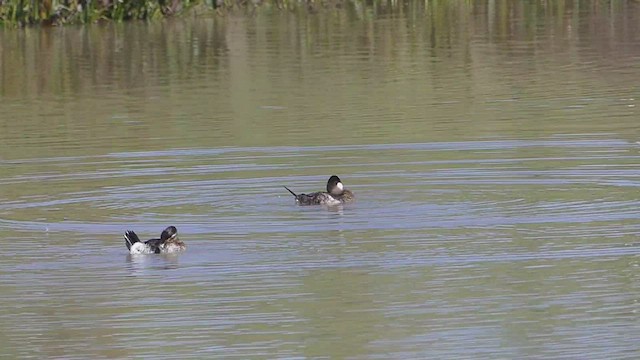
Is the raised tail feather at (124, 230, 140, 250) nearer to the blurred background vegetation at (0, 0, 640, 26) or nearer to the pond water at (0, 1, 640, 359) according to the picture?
the pond water at (0, 1, 640, 359)

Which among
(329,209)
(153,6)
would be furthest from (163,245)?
(153,6)

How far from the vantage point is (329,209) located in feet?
44.1

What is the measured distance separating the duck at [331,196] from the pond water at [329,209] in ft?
0.28

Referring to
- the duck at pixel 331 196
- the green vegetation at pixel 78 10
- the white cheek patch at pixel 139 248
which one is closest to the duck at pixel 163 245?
the white cheek patch at pixel 139 248

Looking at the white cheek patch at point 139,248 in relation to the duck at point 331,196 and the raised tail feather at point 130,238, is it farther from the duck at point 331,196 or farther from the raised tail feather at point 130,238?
the duck at point 331,196

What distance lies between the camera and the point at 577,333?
9047mm

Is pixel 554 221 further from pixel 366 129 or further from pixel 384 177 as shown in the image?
pixel 366 129

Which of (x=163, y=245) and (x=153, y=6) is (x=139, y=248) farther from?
(x=153, y=6)

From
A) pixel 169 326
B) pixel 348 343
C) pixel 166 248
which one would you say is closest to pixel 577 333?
pixel 348 343

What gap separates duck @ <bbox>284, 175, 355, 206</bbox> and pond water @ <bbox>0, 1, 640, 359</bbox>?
9 centimetres

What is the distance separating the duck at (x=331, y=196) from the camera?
1352 centimetres

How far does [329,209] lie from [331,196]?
145 mm

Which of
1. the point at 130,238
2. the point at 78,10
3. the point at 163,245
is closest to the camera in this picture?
the point at 163,245

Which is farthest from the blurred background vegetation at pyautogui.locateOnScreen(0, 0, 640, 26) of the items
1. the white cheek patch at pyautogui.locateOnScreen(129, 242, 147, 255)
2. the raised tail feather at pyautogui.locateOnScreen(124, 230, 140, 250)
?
the white cheek patch at pyautogui.locateOnScreen(129, 242, 147, 255)
